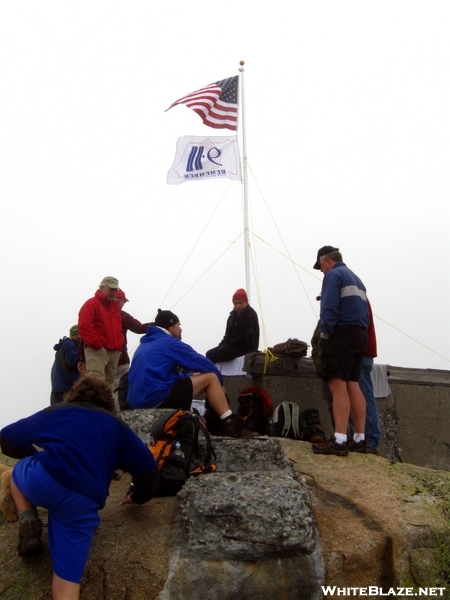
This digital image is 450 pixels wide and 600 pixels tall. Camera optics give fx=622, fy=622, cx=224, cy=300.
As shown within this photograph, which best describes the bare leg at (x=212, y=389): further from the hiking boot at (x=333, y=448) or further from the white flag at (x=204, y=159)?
the white flag at (x=204, y=159)

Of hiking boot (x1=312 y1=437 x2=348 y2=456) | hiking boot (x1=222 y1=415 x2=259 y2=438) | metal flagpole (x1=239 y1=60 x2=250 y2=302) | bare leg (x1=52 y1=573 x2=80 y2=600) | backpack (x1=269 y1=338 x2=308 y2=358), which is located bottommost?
bare leg (x1=52 y1=573 x2=80 y2=600)

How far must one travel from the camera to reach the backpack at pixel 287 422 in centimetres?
699

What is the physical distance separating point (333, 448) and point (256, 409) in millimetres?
1637

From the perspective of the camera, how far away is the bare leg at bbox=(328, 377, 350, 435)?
555cm

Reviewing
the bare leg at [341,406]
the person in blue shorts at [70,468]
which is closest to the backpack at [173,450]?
the person in blue shorts at [70,468]

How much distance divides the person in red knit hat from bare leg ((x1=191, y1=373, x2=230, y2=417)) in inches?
92.3

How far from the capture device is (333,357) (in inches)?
224

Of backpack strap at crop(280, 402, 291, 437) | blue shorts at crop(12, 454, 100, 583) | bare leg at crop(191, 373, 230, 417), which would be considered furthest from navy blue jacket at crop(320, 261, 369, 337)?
blue shorts at crop(12, 454, 100, 583)

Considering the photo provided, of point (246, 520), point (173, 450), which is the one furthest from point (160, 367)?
point (246, 520)

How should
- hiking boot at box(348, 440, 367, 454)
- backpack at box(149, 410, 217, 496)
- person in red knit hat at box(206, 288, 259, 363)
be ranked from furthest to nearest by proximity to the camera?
person in red knit hat at box(206, 288, 259, 363) → hiking boot at box(348, 440, 367, 454) → backpack at box(149, 410, 217, 496)

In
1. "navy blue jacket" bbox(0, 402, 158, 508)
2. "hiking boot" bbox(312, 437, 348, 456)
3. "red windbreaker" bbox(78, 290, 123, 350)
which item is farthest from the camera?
"red windbreaker" bbox(78, 290, 123, 350)

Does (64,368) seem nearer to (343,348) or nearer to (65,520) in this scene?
(343,348)

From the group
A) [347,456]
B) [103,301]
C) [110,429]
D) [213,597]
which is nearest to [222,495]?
[213,597]

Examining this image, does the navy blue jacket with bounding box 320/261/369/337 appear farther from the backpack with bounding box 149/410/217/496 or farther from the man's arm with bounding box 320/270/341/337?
the backpack with bounding box 149/410/217/496
